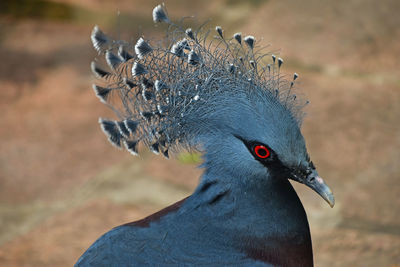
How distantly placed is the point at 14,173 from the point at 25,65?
48.4 inches

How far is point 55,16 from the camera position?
17.9 feet

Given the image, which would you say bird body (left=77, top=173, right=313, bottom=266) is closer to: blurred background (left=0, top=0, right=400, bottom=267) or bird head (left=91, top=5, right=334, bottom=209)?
bird head (left=91, top=5, right=334, bottom=209)

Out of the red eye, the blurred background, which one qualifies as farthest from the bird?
the blurred background

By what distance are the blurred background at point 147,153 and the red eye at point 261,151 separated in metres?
0.42

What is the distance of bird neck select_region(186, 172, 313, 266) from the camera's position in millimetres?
2240

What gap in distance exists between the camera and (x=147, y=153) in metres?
4.16

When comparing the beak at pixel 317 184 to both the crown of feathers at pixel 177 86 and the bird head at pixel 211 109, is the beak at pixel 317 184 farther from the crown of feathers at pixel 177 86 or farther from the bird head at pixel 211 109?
the crown of feathers at pixel 177 86

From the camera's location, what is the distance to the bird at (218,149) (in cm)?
218

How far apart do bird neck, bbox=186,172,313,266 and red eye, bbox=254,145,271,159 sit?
0.39 ft

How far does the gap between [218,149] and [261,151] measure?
0.18 meters

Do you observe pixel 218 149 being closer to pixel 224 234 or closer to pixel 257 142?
pixel 257 142

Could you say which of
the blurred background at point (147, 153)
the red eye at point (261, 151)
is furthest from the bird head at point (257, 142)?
the blurred background at point (147, 153)

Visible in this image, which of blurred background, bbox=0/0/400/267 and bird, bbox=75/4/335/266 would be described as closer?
bird, bbox=75/4/335/266

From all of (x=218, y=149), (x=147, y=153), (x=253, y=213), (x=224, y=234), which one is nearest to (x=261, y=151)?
(x=218, y=149)
